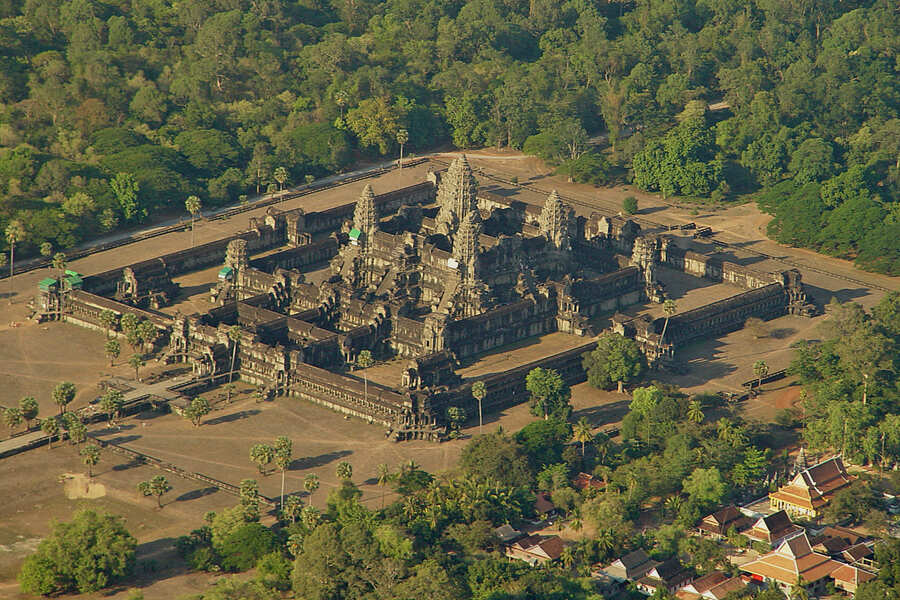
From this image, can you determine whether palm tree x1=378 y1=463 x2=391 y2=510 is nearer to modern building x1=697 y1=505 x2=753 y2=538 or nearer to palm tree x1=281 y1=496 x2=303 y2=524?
palm tree x1=281 y1=496 x2=303 y2=524

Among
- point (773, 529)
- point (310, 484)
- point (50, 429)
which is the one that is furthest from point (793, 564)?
point (50, 429)

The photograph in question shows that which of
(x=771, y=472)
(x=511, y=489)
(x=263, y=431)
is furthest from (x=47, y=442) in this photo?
(x=771, y=472)

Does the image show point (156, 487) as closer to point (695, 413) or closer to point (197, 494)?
point (197, 494)

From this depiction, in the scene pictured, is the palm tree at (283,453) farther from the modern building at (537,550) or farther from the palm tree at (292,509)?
the modern building at (537,550)

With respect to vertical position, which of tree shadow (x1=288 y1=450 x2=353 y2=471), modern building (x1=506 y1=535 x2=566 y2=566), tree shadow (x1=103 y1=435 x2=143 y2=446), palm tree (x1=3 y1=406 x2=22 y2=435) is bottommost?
tree shadow (x1=103 y1=435 x2=143 y2=446)

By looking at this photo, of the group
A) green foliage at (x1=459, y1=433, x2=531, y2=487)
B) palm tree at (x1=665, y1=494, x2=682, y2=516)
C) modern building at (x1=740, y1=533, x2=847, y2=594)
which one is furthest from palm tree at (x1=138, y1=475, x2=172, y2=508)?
modern building at (x1=740, y1=533, x2=847, y2=594)

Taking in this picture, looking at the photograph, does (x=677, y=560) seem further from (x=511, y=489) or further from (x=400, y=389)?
(x=400, y=389)
